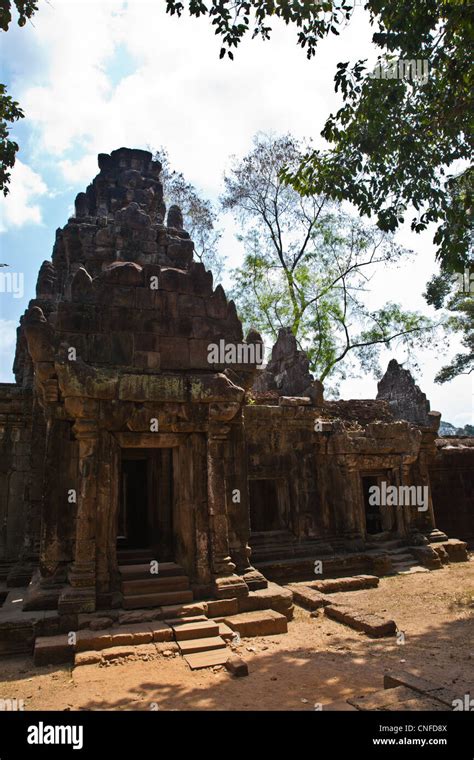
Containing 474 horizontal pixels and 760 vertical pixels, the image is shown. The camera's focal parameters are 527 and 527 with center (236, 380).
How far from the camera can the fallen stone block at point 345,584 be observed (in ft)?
31.3

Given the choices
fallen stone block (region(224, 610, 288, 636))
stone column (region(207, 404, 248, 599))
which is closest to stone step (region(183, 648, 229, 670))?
fallen stone block (region(224, 610, 288, 636))

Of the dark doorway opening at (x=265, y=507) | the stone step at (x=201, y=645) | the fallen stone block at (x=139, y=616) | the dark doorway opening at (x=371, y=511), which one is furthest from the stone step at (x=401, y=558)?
the fallen stone block at (x=139, y=616)

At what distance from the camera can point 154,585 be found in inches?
271

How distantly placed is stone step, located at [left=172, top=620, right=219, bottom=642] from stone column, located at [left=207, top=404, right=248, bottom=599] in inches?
29.2

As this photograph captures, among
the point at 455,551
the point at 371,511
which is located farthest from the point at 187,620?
the point at 371,511

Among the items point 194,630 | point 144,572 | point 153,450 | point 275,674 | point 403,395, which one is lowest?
point 275,674

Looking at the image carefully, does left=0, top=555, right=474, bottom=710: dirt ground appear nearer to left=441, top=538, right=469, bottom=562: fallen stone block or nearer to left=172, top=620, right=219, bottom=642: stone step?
left=172, top=620, right=219, bottom=642: stone step

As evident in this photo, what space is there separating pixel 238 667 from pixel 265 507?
21.4 ft

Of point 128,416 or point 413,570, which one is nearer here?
point 128,416

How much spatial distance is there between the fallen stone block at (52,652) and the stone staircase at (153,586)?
0.93 metres

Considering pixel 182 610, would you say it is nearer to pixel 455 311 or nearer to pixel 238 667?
pixel 238 667

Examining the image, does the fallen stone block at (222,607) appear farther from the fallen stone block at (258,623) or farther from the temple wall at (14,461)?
the temple wall at (14,461)

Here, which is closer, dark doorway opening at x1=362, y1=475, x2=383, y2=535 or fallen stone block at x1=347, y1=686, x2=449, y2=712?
fallen stone block at x1=347, y1=686, x2=449, y2=712

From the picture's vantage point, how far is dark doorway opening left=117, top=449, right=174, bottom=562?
8859mm
